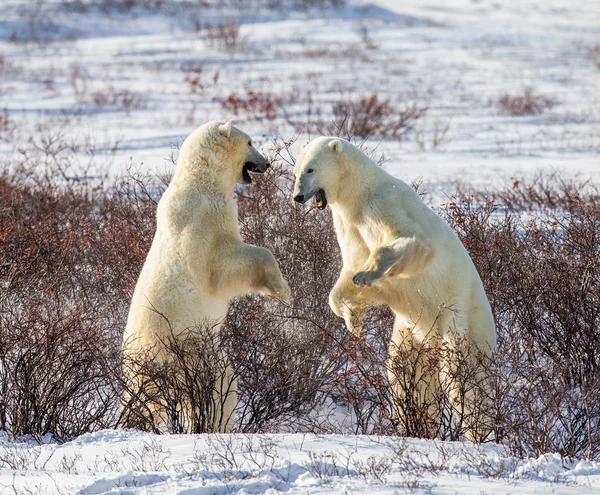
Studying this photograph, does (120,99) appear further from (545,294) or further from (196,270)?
(196,270)

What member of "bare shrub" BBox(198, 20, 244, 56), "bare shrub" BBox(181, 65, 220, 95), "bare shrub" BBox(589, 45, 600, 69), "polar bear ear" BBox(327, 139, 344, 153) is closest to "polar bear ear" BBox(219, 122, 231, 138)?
"polar bear ear" BBox(327, 139, 344, 153)

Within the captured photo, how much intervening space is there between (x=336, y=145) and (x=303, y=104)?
11605 mm

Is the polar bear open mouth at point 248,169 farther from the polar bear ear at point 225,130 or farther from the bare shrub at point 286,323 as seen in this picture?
the bare shrub at point 286,323

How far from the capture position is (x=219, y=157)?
3.98 m

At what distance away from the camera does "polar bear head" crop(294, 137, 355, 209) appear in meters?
3.72

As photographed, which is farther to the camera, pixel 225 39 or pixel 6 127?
pixel 225 39

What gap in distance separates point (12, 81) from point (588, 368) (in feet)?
54.2

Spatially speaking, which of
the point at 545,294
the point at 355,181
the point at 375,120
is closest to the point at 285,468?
the point at 355,181

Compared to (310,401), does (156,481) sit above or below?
above

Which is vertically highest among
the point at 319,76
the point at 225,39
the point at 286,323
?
the point at 225,39

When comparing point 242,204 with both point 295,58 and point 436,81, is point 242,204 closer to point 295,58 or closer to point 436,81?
point 436,81

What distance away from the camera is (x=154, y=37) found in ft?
86.7

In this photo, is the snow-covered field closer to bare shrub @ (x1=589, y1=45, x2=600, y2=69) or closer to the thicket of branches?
bare shrub @ (x1=589, y1=45, x2=600, y2=69)

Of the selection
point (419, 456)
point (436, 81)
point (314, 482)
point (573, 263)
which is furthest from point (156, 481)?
point (436, 81)
